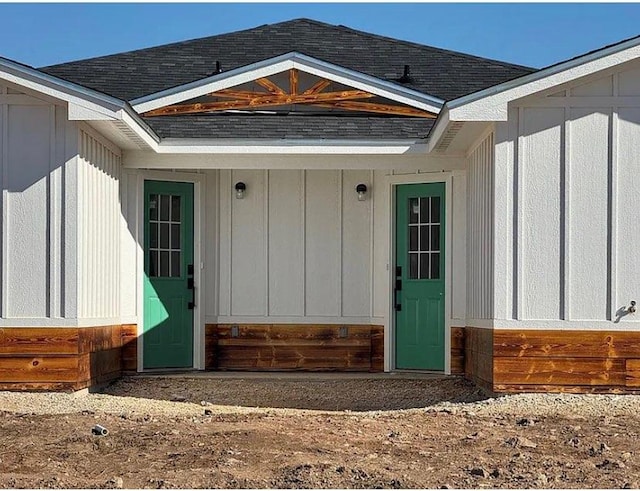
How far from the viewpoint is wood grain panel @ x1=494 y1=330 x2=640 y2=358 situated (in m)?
9.36

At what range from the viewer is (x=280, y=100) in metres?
11.4

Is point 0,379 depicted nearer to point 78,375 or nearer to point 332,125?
point 78,375

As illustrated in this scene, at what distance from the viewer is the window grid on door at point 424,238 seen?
12.2 metres

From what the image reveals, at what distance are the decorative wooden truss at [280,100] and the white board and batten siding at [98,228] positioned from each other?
806mm

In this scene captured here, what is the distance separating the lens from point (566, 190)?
31.1 ft

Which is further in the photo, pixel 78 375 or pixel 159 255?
pixel 159 255

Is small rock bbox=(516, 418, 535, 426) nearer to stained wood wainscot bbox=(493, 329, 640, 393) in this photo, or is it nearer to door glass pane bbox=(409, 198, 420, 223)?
stained wood wainscot bbox=(493, 329, 640, 393)

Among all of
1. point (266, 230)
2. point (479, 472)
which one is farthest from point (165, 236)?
point (479, 472)

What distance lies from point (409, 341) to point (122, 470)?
621 centimetres

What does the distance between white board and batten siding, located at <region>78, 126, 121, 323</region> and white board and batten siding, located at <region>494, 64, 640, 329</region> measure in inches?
149

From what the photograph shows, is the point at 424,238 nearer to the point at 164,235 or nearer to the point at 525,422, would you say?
the point at 164,235

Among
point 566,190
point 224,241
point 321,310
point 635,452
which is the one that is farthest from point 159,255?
point 635,452

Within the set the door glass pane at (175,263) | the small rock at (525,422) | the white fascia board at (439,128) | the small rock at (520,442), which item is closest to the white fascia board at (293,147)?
the white fascia board at (439,128)

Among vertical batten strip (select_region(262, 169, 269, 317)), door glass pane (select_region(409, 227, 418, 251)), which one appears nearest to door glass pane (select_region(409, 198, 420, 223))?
door glass pane (select_region(409, 227, 418, 251))
